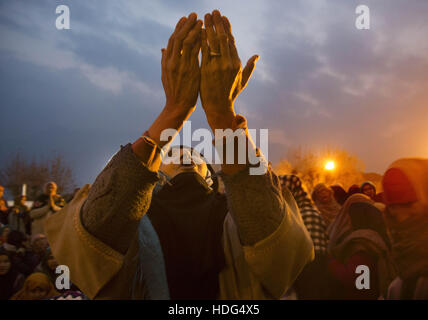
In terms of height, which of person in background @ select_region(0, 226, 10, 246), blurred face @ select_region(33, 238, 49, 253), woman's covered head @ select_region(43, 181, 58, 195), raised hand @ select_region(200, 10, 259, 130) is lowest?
blurred face @ select_region(33, 238, 49, 253)

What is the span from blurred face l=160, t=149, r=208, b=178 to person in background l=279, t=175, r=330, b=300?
1.09 metres

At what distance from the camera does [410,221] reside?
2.99 m

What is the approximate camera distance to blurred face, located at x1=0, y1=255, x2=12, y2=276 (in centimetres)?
483

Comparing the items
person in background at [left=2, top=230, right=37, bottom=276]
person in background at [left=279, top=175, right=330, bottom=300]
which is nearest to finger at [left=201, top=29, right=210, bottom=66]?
person in background at [left=279, top=175, right=330, bottom=300]

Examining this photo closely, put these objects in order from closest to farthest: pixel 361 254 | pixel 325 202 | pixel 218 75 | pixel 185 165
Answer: pixel 218 75
pixel 185 165
pixel 361 254
pixel 325 202

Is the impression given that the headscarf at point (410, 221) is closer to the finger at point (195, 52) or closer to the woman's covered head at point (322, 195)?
the finger at point (195, 52)

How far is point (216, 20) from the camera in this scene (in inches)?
68.2

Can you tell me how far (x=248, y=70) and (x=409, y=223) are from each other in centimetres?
216

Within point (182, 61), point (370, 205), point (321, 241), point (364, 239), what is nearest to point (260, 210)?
point (182, 61)

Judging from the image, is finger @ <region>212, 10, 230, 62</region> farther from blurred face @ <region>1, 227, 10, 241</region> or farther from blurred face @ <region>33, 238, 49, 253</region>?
blurred face @ <region>1, 227, 10, 241</region>

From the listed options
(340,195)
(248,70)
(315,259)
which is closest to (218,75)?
(248,70)

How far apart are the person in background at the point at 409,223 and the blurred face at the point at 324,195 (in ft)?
10.4

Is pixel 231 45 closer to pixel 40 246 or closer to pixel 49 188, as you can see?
pixel 40 246
